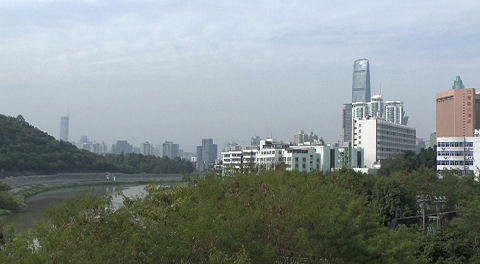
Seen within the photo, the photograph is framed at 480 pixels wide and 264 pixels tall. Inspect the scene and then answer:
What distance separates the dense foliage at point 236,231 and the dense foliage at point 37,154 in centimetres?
6276

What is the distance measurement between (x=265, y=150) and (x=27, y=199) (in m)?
47.8

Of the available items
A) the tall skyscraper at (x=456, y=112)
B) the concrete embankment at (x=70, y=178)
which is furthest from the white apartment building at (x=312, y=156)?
the tall skyscraper at (x=456, y=112)

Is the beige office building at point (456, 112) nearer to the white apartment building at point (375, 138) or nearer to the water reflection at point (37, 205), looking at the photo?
the white apartment building at point (375, 138)

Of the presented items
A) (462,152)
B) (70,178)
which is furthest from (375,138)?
(70,178)

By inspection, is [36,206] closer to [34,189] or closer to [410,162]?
[34,189]

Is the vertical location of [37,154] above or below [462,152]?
below

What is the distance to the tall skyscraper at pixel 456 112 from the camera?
109m

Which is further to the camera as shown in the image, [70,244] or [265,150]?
[265,150]

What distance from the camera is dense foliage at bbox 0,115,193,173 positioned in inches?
3086

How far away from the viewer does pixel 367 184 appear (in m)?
38.4

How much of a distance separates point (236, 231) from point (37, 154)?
77.8 meters

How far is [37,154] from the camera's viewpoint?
83.9 meters

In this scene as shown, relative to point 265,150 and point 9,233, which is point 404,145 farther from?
point 9,233

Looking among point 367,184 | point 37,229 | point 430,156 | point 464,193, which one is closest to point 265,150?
point 430,156
